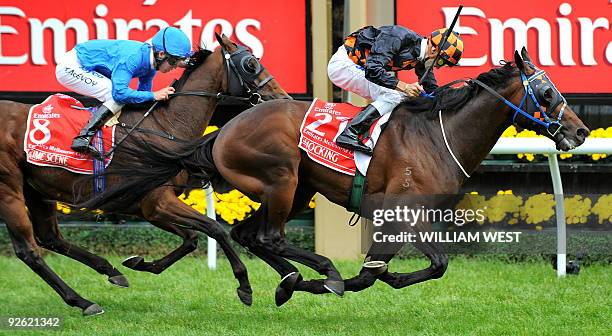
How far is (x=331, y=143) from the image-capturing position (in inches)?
234

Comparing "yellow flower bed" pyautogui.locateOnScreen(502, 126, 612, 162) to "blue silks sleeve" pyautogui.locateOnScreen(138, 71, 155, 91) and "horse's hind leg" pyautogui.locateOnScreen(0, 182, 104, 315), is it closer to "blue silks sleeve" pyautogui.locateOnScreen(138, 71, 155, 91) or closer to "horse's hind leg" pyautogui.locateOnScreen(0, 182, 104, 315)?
"blue silks sleeve" pyautogui.locateOnScreen(138, 71, 155, 91)

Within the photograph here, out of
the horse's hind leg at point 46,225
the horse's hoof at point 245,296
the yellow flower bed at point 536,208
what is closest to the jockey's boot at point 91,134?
the horse's hind leg at point 46,225

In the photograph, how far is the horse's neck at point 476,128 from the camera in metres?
5.92

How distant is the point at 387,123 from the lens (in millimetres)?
5988

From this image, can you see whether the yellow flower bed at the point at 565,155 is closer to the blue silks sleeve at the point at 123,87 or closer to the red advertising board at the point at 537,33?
the red advertising board at the point at 537,33

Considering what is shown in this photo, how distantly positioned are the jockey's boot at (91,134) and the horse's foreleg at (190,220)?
417 millimetres

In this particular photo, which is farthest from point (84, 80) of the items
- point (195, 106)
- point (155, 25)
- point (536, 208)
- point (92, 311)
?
point (536, 208)

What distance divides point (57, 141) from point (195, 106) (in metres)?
0.85

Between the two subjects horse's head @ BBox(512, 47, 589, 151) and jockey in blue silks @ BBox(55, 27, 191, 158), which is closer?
horse's head @ BBox(512, 47, 589, 151)

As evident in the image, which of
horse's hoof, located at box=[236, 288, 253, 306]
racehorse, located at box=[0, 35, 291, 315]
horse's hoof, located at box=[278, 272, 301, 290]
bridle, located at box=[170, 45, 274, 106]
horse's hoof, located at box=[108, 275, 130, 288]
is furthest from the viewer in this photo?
horse's hoof, located at box=[108, 275, 130, 288]

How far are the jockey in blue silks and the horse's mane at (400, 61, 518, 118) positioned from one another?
1.47 metres

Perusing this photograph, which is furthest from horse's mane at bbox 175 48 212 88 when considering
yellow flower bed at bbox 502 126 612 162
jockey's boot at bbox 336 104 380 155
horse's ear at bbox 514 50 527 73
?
yellow flower bed at bbox 502 126 612 162

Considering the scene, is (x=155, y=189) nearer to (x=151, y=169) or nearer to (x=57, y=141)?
(x=151, y=169)

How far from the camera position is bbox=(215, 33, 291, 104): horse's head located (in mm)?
6641
